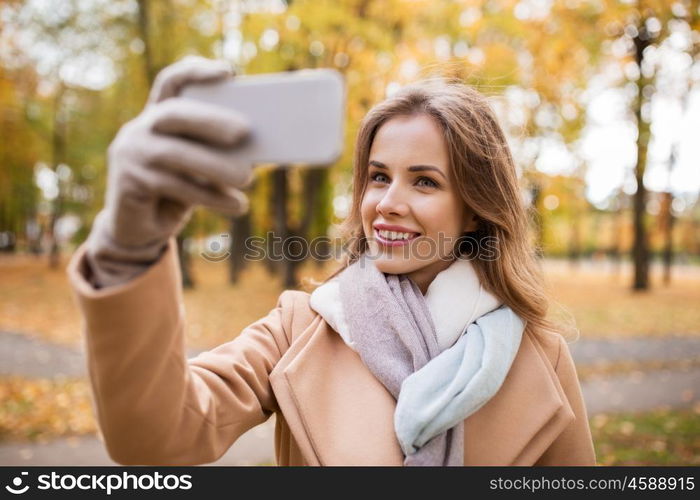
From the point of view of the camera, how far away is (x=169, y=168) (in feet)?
2.97

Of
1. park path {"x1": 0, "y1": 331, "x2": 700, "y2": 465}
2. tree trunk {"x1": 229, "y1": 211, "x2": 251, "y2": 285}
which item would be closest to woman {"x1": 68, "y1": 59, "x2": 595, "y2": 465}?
park path {"x1": 0, "y1": 331, "x2": 700, "y2": 465}

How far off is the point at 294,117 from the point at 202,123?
0.50ft

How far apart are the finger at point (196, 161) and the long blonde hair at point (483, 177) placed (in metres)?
1.05

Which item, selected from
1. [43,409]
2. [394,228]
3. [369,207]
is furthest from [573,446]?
[43,409]

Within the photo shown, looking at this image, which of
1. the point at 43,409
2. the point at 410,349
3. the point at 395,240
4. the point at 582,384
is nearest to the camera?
the point at 410,349

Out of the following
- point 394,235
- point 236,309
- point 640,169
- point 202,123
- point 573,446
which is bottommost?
point 236,309

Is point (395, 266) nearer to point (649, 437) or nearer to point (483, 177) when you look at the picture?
point (483, 177)

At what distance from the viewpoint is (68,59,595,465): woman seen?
149 centimetres

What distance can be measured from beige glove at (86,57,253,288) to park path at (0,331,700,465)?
4.36m

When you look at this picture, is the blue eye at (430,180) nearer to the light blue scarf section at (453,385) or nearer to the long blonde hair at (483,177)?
the long blonde hair at (483,177)

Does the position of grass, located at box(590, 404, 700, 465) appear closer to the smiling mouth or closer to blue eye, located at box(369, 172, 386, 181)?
the smiling mouth

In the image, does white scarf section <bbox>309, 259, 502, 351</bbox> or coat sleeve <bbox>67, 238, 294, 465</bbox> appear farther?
white scarf section <bbox>309, 259, 502, 351</bbox>

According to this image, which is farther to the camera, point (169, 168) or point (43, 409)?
point (43, 409)

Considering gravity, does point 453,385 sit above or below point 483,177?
below
